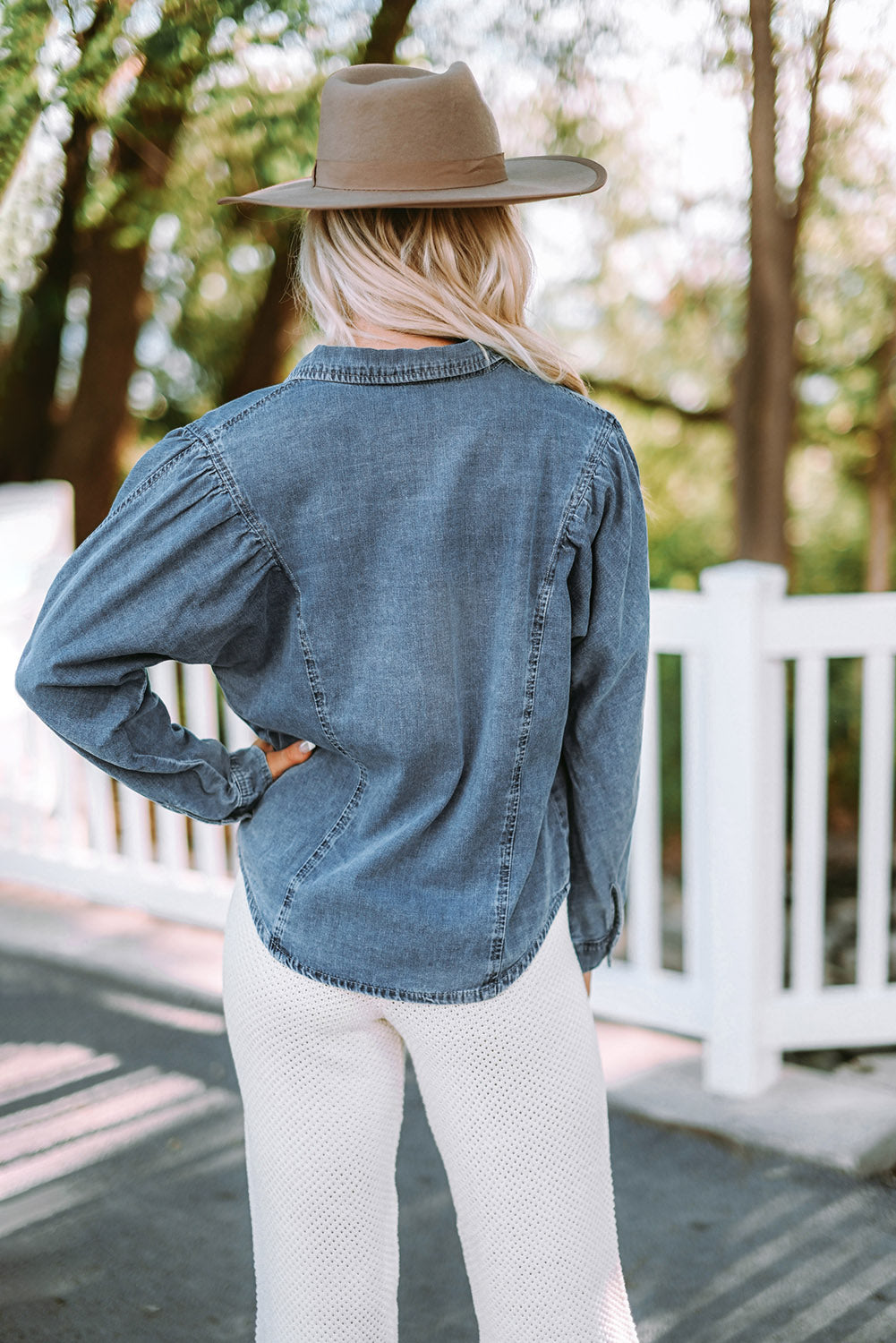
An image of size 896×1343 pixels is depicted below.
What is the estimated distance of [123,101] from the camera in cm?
432

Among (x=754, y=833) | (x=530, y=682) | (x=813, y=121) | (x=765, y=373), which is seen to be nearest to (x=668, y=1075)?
(x=754, y=833)

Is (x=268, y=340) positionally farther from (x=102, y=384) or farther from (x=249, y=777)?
(x=249, y=777)

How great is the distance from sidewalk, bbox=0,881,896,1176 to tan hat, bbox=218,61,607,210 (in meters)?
2.08

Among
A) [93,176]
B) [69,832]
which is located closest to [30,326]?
[93,176]

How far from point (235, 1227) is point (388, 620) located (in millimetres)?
1681

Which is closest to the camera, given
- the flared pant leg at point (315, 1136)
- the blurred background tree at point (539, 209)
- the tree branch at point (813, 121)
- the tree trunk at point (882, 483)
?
the flared pant leg at point (315, 1136)

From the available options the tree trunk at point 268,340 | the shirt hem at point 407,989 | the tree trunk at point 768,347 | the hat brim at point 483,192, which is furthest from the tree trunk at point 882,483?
the shirt hem at point 407,989

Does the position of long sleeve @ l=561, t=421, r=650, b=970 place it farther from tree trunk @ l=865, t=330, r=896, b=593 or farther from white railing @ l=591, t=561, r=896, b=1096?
tree trunk @ l=865, t=330, r=896, b=593

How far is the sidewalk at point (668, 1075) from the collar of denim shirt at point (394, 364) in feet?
6.65

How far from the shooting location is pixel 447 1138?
4.66 feet

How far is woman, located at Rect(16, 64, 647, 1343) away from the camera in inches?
51.1

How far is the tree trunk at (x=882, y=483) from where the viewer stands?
9.03 m

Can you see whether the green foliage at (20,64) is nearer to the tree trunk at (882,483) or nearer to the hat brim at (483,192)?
the hat brim at (483,192)

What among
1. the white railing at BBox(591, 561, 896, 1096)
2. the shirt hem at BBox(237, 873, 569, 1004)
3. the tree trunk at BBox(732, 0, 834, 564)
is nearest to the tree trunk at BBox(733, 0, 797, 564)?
the tree trunk at BBox(732, 0, 834, 564)
